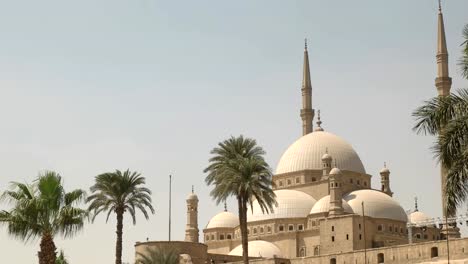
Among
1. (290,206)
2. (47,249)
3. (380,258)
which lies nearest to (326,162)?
(290,206)

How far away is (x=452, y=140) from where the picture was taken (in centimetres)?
1905

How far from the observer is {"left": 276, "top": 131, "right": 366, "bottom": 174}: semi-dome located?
85.1 m

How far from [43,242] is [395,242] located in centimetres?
5372

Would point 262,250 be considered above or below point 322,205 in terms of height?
below

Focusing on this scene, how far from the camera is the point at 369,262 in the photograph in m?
63.3

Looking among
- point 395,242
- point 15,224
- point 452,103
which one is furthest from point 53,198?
point 395,242

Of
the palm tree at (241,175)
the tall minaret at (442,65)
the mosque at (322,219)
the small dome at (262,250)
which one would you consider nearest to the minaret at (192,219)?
the mosque at (322,219)

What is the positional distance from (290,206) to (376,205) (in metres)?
8.08

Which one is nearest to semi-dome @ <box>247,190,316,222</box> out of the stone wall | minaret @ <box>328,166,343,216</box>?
minaret @ <box>328,166,343,216</box>

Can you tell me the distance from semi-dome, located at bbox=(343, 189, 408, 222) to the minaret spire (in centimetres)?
1183

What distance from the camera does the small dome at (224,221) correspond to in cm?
8688

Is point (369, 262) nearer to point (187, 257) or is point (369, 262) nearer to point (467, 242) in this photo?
point (467, 242)

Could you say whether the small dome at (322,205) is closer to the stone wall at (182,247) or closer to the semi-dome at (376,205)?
the semi-dome at (376,205)

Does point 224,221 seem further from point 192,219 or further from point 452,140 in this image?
point 452,140
